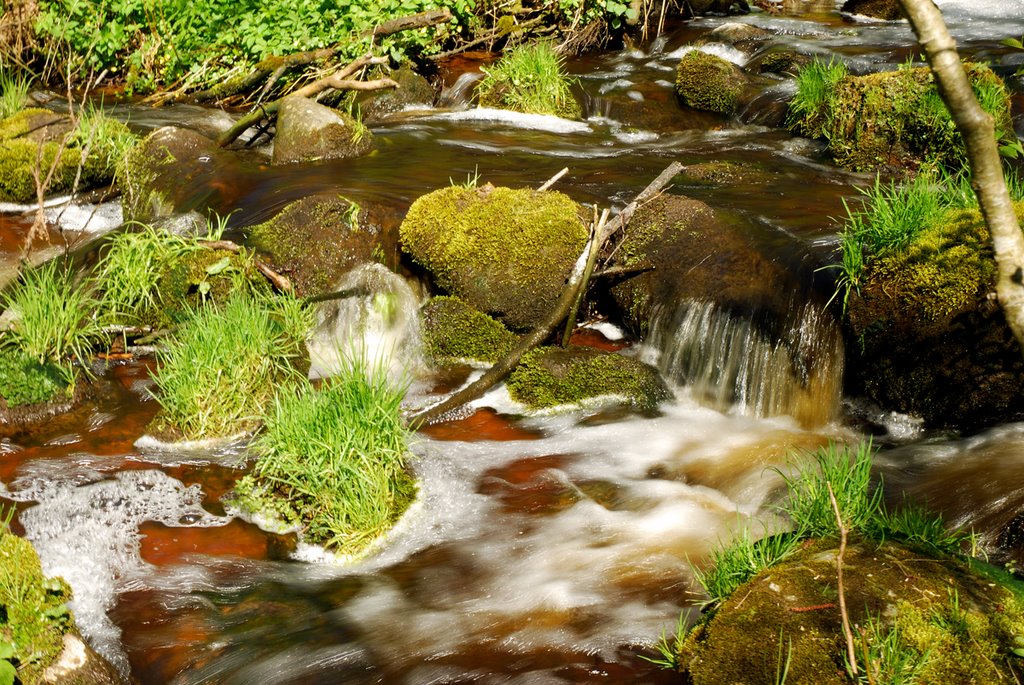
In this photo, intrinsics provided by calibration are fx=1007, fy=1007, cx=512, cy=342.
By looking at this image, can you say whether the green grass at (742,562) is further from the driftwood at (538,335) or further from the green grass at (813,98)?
the green grass at (813,98)

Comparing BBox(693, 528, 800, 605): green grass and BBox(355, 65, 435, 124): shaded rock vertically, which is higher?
BBox(355, 65, 435, 124): shaded rock

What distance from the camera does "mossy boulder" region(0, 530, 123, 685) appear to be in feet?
11.2

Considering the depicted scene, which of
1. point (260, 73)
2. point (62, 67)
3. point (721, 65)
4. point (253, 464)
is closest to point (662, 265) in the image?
point (253, 464)

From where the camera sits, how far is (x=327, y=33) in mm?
12734

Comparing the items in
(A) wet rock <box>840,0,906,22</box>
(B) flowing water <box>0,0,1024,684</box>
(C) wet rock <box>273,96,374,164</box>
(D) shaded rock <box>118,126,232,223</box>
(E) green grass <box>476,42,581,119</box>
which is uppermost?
(A) wet rock <box>840,0,906,22</box>

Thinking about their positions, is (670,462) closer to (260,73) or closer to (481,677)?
(481,677)

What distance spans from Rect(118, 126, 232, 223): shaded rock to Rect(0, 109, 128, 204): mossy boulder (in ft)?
1.04

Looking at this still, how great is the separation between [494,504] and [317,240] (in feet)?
9.60

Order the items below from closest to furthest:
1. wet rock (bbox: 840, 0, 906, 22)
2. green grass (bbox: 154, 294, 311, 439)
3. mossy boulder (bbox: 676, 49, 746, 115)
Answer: green grass (bbox: 154, 294, 311, 439) → mossy boulder (bbox: 676, 49, 746, 115) → wet rock (bbox: 840, 0, 906, 22)

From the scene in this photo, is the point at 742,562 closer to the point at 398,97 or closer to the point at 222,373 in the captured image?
the point at 222,373

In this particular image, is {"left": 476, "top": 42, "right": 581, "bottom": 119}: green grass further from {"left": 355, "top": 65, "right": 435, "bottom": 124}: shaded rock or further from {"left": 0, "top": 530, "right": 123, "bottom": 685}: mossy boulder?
{"left": 0, "top": 530, "right": 123, "bottom": 685}: mossy boulder

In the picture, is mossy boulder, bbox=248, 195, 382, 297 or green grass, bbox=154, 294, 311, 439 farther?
mossy boulder, bbox=248, 195, 382, 297

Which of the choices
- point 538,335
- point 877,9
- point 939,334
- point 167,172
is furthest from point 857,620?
point 877,9

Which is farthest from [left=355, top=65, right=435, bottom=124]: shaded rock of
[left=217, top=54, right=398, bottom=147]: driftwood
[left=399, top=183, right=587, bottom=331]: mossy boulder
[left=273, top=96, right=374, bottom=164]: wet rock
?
[left=399, top=183, right=587, bottom=331]: mossy boulder
